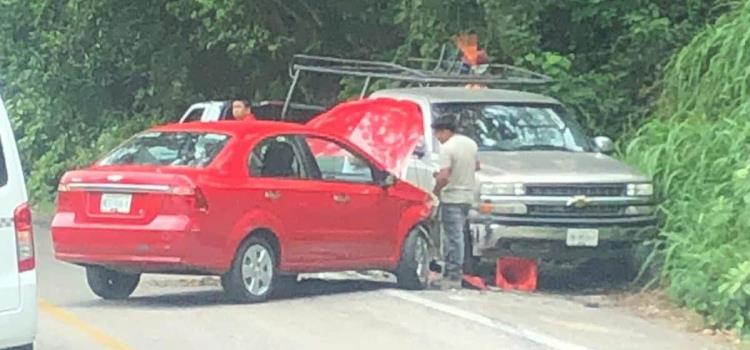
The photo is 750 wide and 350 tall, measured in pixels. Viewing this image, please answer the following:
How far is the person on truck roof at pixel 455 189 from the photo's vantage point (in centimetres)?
1535

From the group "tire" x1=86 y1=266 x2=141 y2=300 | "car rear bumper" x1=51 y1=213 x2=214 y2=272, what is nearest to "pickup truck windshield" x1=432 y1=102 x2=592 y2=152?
"tire" x1=86 y1=266 x2=141 y2=300

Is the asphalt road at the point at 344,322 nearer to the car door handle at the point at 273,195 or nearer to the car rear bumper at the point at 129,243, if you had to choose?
the car rear bumper at the point at 129,243

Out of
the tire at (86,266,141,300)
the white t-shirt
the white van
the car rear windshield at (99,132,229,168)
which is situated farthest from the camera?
the white t-shirt

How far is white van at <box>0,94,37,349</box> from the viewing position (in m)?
9.52

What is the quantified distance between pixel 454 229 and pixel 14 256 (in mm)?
6481

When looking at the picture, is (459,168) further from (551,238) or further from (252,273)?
(252,273)

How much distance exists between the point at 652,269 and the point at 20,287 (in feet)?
24.8

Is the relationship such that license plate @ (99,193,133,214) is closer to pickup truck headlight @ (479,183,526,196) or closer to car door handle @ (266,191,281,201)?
car door handle @ (266,191,281,201)

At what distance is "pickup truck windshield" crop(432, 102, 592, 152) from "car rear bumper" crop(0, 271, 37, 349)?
296 inches

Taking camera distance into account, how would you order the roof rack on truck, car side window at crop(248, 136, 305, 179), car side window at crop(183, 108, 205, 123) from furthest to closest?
car side window at crop(183, 108, 205, 123) → the roof rack on truck → car side window at crop(248, 136, 305, 179)

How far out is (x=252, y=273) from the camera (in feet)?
46.8

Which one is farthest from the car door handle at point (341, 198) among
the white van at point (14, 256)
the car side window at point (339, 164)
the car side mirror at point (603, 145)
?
the white van at point (14, 256)

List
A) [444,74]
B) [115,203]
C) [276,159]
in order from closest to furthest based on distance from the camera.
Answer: [115,203]
[276,159]
[444,74]

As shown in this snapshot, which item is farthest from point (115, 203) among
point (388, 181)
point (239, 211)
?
point (388, 181)
